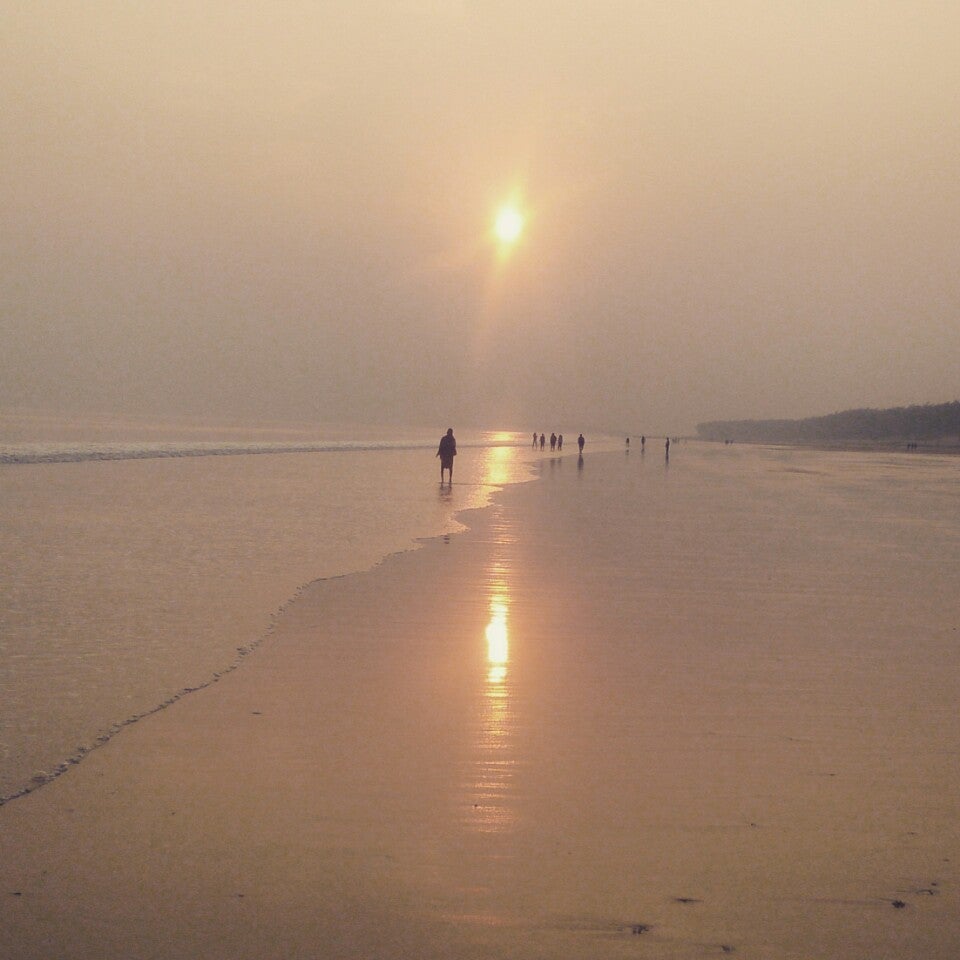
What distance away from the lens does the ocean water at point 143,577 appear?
621 centimetres

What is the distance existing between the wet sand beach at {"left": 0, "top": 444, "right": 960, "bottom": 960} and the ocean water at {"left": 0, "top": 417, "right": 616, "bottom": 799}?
0.50 metres

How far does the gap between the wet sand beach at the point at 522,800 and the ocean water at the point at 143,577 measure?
1.63ft

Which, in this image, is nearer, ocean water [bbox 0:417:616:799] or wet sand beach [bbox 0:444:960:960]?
wet sand beach [bbox 0:444:960:960]

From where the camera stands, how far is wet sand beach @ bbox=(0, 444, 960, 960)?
3.59m

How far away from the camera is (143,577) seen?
37.2 ft

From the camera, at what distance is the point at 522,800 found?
4746mm

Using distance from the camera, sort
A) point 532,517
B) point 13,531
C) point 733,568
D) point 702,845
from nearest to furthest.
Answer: point 702,845
point 733,568
point 13,531
point 532,517

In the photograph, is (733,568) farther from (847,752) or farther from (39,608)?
(39,608)

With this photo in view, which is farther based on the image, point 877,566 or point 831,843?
point 877,566

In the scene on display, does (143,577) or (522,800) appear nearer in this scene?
(522,800)

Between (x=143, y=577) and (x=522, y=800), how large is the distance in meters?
7.97

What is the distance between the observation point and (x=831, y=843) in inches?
171

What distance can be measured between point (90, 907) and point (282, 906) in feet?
2.55

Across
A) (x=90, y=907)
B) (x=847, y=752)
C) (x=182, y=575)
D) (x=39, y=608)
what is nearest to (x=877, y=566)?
(x=847, y=752)
